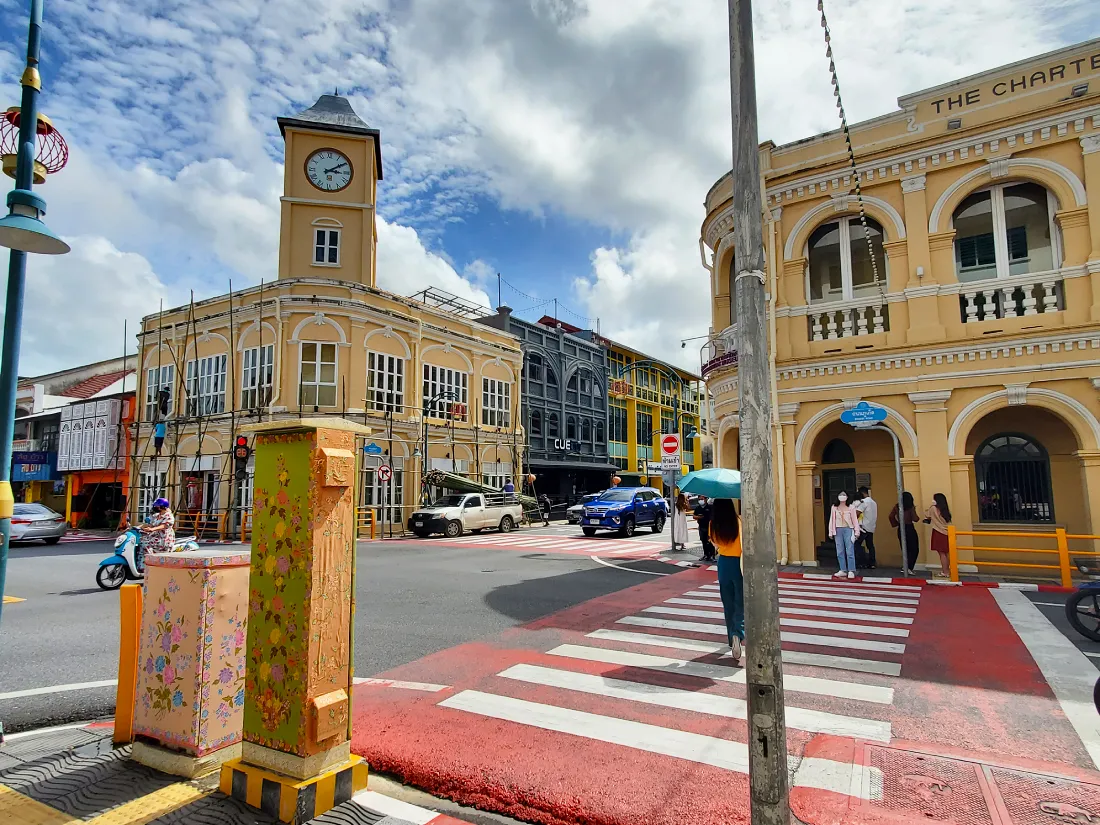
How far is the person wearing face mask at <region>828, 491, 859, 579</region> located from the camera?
476 inches

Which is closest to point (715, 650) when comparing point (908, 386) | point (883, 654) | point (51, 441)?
point (883, 654)

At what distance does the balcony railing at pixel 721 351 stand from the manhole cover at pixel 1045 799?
36.7 ft

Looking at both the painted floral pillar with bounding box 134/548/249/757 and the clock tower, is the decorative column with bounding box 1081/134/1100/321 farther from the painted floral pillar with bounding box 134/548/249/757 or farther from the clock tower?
the clock tower

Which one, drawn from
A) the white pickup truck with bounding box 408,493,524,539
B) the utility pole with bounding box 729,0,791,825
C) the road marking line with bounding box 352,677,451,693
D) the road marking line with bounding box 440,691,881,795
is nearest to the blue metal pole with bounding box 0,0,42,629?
the road marking line with bounding box 352,677,451,693

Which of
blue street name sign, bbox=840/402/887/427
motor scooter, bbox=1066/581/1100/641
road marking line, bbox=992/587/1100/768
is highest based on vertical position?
blue street name sign, bbox=840/402/887/427

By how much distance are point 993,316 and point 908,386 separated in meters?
2.01

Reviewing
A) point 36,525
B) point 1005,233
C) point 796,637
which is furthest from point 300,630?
point 36,525

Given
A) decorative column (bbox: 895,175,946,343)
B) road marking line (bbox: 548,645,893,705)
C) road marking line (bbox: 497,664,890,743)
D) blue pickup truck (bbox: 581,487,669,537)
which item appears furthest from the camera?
blue pickup truck (bbox: 581,487,669,537)

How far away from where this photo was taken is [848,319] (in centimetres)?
1377

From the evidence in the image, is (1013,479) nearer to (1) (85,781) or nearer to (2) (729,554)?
(2) (729,554)

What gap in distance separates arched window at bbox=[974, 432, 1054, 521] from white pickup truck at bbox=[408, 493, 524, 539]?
56.0ft

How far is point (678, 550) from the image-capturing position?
57.1 feet

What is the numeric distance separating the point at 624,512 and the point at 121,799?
19.7m

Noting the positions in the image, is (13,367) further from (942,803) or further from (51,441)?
(51,441)
